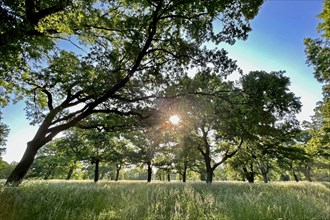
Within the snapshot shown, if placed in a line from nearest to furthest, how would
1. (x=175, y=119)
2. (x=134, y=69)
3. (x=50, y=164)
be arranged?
1. (x=134, y=69)
2. (x=175, y=119)
3. (x=50, y=164)

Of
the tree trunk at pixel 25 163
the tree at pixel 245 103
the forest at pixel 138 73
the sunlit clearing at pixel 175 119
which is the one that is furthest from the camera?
the sunlit clearing at pixel 175 119

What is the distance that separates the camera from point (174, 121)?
12.8 meters

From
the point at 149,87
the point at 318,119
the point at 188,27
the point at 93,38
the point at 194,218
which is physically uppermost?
the point at 318,119

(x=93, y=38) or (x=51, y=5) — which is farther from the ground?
(x=93, y=38)

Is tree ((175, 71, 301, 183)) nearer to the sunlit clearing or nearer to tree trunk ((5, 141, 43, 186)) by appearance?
the sunlit clearing

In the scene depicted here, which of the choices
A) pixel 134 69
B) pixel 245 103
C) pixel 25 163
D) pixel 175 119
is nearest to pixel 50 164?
pixel 25 163

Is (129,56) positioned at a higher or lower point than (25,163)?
higher

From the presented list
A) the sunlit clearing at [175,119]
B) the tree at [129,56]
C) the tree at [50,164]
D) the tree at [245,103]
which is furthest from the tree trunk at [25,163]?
the tree at [50,164]

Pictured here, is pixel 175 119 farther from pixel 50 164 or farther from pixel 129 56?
pixel 50 164

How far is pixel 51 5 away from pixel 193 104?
7.15 meters

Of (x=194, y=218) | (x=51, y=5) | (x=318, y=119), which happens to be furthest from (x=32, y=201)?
(x=318, y=119)

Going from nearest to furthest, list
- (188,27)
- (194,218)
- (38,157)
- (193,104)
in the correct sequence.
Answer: (194,218), (188,27), (193,104), (38,157)

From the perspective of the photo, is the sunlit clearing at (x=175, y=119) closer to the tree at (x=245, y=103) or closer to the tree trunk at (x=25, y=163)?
the tree at (x=245, y=103)

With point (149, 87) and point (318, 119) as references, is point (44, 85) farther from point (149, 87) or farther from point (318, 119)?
point (318, 119)
